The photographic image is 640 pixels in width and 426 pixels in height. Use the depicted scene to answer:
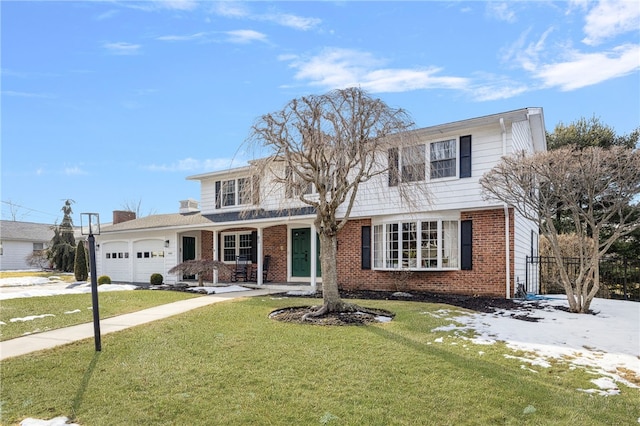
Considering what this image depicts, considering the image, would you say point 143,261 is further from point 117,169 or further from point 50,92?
point 50,92

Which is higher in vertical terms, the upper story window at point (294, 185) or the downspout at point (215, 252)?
the upper story window at point (294, 185)

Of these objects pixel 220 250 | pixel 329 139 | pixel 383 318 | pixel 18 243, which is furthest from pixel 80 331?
pixel 18 243

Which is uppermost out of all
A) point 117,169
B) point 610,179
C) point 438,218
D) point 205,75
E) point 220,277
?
point 205,75

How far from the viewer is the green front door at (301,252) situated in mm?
17125

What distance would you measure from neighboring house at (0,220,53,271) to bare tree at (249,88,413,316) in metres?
34.1

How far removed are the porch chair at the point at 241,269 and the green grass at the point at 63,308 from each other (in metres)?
4.35

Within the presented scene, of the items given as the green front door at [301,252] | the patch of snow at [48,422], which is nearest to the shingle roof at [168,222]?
the green front door at [301,252]

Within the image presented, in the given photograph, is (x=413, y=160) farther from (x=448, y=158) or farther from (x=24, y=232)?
(x=24, y=232)

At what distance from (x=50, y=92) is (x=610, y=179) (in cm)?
1481

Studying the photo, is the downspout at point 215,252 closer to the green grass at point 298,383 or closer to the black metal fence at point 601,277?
the green grass at point 298,383

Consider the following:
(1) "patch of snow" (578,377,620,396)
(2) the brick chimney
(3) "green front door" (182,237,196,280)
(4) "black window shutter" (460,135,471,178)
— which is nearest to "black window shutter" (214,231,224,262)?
(3) "green front door" (182,237,196,280)

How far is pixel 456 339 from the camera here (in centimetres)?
696

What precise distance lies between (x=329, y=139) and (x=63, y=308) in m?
8.35

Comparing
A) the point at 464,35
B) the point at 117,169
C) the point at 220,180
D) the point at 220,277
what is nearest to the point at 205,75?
the point at 464,35
